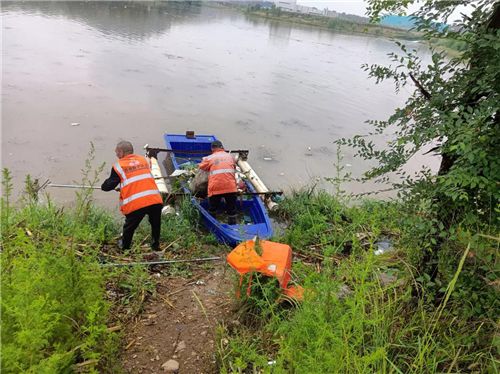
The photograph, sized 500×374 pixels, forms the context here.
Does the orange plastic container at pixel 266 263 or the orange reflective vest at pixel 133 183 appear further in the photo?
the orange reflective vest at pixel 133 183

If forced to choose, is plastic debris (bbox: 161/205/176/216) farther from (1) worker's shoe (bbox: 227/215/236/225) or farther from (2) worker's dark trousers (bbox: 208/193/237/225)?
(1) worker's shoe (bbox: 227/215/236/225)

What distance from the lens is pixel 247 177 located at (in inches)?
280

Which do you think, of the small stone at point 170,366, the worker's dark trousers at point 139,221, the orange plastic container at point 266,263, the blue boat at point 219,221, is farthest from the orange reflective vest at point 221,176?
the small stone at point 170,366

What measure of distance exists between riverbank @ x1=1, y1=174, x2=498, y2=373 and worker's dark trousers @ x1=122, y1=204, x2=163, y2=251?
29.7 inches

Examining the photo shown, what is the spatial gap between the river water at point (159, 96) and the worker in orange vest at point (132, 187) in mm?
2148

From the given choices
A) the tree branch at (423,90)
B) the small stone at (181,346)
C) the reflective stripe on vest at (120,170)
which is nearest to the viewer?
the tree branch at (423,90)

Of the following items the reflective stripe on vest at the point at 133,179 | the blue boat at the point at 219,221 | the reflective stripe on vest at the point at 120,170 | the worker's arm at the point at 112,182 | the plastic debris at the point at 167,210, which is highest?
the reflective stripe on vest at the point at 120,170

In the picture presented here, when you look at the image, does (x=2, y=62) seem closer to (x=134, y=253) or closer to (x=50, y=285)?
(x=134, y=253)

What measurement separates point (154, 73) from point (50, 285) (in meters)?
12.8

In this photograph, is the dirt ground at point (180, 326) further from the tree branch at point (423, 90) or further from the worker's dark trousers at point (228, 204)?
the tree branch at point (423, 90)

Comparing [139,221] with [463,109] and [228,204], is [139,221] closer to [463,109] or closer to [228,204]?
[228,204]

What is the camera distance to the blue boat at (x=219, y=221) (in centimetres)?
537

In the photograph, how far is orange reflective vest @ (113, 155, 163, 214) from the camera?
4.52 metres

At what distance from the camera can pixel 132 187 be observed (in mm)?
4547
